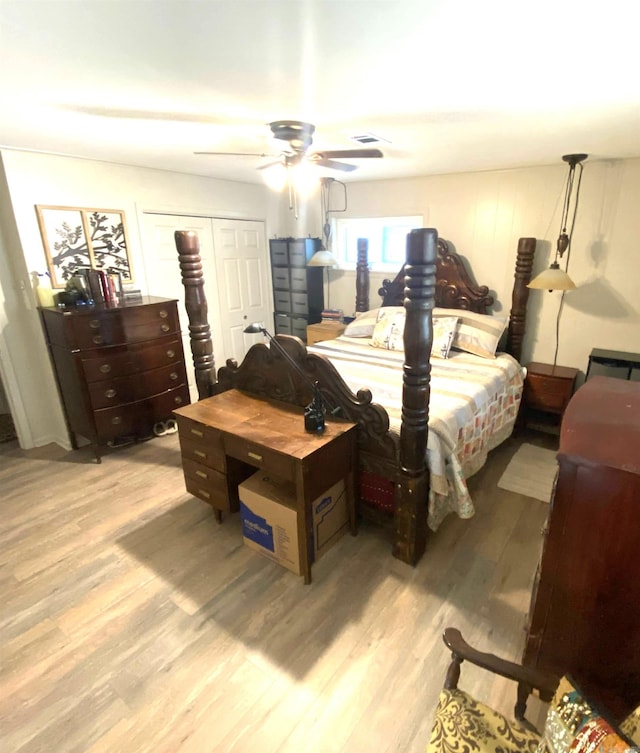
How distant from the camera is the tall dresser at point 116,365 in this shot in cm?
294

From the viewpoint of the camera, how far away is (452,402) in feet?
7.98

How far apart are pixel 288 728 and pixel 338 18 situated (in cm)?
227

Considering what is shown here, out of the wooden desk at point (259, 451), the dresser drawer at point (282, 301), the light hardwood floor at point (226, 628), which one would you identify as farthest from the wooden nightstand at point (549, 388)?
the dresser drawer at point (282, 301)

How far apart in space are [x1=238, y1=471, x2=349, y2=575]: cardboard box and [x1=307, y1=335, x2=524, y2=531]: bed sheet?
523 mm

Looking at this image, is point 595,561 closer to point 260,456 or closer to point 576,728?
point 576,728

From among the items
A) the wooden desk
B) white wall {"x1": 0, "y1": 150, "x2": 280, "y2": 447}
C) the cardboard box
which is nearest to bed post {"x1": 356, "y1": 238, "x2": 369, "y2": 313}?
white wall {"x1": 0, "y1": 150, "x2": 280, "y2": 447}

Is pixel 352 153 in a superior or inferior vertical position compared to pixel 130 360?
superior

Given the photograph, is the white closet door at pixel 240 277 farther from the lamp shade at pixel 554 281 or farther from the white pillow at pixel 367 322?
the lamp shade at pixel 554 281

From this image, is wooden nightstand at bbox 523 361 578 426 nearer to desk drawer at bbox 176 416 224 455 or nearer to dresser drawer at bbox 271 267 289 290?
desk drawer at bbox 176 416 224 455

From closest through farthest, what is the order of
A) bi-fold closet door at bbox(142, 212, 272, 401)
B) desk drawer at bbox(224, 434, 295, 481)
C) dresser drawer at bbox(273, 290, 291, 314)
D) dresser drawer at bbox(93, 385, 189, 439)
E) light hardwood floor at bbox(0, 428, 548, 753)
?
light hardwood floor at bbox(0, 428, 548, 753) < desk drawer at bbox(224, 434, 295, 481) < dresser drawer at bbox(93, 385, 189, 439) < bi-fold closet door at bbox(142, 212, 272, 401) < dresser drawer at bbox(273, 290, 291, 314)

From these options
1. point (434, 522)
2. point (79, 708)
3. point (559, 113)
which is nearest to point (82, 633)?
point (79, 708)

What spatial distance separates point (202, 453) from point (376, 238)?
126 inches

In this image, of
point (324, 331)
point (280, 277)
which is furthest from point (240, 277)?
point (324, 331)

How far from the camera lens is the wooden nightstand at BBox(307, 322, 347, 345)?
4.22 m
